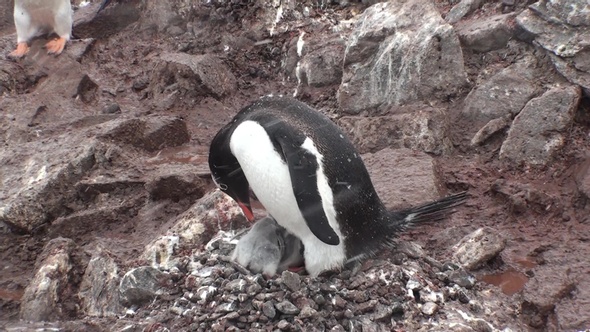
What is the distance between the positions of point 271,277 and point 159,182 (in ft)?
5.09

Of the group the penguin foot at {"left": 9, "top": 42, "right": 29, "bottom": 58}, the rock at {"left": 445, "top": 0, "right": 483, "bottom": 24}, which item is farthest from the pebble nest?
the penguin foot at {"left": 9, "top": 42, "right": 29, "bottom": 58}

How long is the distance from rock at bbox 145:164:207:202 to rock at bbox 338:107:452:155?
1231mm

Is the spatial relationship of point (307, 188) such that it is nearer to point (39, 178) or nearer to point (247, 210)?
point (247, 210)

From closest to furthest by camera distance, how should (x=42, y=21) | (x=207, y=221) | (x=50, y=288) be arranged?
(x=50, y=288)
(x=207, y=221)
(x=42, y=21)

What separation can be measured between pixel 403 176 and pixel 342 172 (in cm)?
110

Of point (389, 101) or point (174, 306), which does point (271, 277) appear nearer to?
point (174, 306)

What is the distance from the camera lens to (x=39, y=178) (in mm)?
4133

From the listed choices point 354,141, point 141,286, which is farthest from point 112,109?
point 141,286

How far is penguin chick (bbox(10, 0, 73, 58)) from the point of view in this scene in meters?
6.24

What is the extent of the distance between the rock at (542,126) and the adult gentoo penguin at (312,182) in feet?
4.53

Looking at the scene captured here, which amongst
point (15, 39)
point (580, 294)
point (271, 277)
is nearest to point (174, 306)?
point (271, 277)

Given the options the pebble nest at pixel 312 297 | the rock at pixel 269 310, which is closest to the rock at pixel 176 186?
the pebble nest at pixel 312 297

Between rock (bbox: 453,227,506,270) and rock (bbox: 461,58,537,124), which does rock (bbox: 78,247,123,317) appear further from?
rock (bbox: 461,58,537,124)

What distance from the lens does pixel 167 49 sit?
22.5 feet
